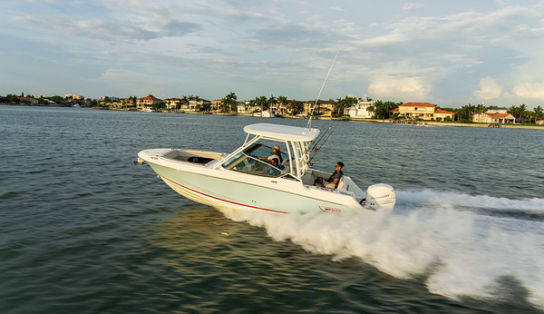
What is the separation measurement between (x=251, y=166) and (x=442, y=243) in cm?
464

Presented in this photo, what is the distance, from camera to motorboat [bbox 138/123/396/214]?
790cm

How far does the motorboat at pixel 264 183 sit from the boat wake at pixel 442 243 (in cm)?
31

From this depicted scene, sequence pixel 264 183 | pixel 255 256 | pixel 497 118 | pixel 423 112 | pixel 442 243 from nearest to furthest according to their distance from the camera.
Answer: pixel 255 256
pixel 442 243
pixel 264 183
pixel 497 118
pixel 423 112

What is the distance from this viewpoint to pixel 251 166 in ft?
27.2

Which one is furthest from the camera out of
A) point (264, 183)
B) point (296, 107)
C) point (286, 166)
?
point (296, 107)

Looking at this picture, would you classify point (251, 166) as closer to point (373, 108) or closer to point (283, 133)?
point (283, 133)

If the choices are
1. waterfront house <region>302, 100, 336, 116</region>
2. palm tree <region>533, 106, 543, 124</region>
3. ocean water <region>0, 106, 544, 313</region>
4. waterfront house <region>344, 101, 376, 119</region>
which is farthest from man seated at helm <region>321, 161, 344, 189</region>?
palm tree <region>533, 106, 543, 124</region>

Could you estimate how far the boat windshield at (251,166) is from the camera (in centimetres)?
818

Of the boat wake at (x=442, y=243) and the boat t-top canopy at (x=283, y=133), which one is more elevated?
the boat t-top canopy at (x=283, y=133)

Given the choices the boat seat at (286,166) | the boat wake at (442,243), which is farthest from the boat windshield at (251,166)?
the boat wake at (442,243)

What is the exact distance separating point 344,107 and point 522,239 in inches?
6587

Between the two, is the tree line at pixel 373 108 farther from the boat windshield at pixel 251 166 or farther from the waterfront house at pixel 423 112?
the boat windshield at pixel 251 166

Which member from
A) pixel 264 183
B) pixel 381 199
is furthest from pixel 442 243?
pixel 264 183

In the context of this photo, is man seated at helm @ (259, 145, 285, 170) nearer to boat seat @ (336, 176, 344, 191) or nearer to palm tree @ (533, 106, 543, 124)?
boat seat @ (336, 176, 344, 191)
